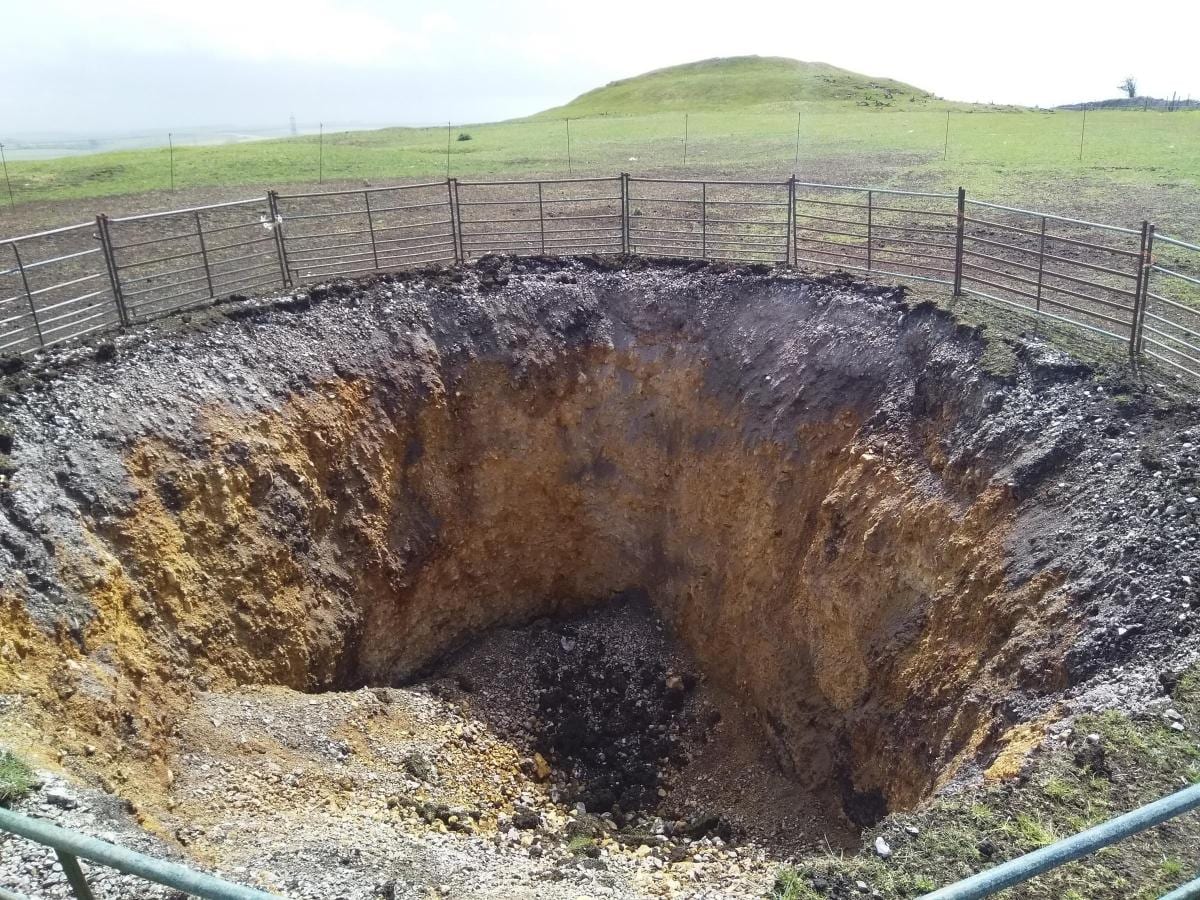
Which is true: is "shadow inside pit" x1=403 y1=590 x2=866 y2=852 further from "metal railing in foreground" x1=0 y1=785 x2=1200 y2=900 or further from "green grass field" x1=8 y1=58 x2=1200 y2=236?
"green grass field" x1=8 y1=58 x2=1200 y2=236

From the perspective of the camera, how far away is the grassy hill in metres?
58.0

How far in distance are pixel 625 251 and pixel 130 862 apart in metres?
15.1

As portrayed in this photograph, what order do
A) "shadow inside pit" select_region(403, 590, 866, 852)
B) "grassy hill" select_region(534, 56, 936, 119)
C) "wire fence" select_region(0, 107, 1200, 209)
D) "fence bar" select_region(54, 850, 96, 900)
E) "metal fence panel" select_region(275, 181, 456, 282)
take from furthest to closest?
"grassy hill" select_region(534, 56, 936, 119) < "wire fence" select_region(0, 107, 1200, 209) < "metal fence panel" select_region(275, 181, 456, 282) < "shadow inside pit" select_region(403, 590, 866, 852) < "fence bar" select_region(54, 850, 96, 900)

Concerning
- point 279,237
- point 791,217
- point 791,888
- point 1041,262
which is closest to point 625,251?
point 791,217

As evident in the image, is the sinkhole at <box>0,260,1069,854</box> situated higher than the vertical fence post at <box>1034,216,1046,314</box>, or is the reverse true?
the vertical fence post at <box>1034,216,1046,314</box>

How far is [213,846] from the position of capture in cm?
743

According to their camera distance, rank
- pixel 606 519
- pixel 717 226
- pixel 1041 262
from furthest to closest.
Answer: pixel 717 226 → pixel 606 519 → pixel 1041 262

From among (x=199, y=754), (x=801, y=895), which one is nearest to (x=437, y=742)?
(x=199, y=754)

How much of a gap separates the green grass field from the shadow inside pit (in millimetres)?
14236

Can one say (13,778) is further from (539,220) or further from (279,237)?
(539,220)

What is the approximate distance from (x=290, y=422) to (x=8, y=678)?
5.48 metres

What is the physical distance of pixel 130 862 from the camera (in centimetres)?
322

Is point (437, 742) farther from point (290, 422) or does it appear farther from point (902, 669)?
point (902, 669)

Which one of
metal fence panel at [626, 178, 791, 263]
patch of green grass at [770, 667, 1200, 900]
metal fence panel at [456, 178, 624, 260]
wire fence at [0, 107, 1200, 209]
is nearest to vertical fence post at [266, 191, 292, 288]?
metal fence panel at [456, 178, 624, 260]
